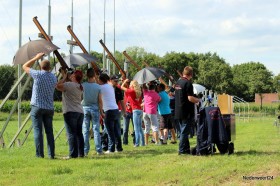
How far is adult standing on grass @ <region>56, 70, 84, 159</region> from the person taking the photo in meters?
10.6

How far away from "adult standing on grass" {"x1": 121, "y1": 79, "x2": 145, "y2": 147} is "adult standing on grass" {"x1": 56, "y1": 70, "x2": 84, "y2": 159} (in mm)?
3559

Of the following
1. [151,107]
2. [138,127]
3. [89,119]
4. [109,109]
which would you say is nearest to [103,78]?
[109,109]

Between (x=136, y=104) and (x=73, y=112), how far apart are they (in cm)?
399

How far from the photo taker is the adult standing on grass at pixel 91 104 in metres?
11.2

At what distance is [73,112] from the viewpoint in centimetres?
1058

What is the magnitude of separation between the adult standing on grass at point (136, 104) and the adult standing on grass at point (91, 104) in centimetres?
280

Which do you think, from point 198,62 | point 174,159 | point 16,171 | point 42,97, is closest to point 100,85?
point 42,97

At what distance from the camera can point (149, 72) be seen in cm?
1530

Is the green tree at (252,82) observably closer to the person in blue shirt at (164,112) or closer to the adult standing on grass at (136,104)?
the person in blue shirt at (164,112)

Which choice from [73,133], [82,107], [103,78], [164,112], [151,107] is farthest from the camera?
[164,112]

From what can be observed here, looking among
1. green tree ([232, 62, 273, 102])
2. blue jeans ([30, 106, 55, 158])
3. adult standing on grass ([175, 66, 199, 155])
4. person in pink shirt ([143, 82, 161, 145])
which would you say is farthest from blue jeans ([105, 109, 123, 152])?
green tree ([232, 62, 273, 102])

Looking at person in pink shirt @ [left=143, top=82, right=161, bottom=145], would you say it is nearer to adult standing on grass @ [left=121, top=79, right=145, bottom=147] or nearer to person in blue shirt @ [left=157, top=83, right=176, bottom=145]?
adult standing on grass @ [left=121, top=79, right=145, bottom=147]

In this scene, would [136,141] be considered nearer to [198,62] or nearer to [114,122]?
[114,122]

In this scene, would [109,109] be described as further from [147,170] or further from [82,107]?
[147,170]
